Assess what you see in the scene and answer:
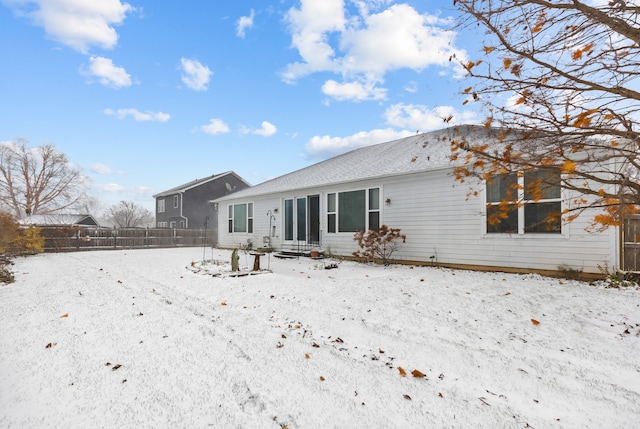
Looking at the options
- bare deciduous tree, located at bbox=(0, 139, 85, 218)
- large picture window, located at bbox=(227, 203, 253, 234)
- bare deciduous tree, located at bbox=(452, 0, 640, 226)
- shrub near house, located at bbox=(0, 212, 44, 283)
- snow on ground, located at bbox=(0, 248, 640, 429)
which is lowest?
snow on ground, located at bbox=(0, 248, 640, 429)

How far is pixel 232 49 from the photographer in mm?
11094

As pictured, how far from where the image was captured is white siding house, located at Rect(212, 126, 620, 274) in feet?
22.7

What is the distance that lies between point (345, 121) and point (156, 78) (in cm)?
823

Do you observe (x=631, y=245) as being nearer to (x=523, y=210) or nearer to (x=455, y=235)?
(x=523, y=210)

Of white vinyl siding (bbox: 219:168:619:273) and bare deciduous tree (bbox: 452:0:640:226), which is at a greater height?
bare deciduous tree (bbox: 452:0:640:226)

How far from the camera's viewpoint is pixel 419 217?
9133 millimetres

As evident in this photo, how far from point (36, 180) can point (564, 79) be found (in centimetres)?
3999

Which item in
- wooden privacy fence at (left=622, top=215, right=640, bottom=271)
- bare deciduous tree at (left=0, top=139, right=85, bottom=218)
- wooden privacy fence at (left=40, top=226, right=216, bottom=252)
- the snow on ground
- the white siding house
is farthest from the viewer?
bare deciduous tree at (left=0, top=139, right=85, bottom=218)

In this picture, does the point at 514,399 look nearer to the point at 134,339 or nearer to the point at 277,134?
the point at 134,339

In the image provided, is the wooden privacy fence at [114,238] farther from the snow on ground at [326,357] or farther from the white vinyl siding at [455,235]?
the snow on ground at [326,357]

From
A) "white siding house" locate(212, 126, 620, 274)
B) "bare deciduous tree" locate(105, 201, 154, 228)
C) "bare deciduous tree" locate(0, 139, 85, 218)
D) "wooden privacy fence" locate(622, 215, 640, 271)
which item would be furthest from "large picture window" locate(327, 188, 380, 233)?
"bare deciduous tree" locate(105, 201, 154, 228)

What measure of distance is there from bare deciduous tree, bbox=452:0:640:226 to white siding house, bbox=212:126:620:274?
1.17 m

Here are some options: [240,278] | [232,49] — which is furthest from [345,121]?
[240,278]

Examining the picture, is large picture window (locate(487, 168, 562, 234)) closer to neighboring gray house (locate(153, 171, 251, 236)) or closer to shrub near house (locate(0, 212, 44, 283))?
shrub near house (locate(0, 212, 44, 283))
